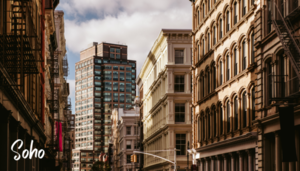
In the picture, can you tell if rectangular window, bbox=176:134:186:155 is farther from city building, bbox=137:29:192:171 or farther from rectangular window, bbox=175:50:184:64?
rectangular window, bbox=175:50:184:64

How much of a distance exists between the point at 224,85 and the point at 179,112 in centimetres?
2938

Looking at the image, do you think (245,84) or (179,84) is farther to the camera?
(179,84)

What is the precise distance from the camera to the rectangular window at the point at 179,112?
227ft

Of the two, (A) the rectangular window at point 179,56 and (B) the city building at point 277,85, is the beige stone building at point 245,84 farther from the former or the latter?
(A) the rectangular window at point 179,56

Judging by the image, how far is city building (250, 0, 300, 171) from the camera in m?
24.4

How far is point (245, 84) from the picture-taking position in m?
34.8

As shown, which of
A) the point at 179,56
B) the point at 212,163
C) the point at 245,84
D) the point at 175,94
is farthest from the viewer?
the point at 179,56

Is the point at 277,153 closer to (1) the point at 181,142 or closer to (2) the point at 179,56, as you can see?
(1) the point at 181,142

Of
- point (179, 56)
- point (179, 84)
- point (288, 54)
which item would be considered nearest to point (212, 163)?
point (288, 54)

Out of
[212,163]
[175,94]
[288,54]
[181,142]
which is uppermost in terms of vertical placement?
[175,94]

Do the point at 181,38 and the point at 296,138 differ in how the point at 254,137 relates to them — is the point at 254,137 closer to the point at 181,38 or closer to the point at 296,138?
the point at 296,138

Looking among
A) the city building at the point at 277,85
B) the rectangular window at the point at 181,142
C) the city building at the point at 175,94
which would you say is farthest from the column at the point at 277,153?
the rectangular window at the point at 181,142

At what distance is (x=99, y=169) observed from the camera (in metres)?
177

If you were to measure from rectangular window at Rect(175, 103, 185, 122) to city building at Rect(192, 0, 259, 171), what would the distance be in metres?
16.8
